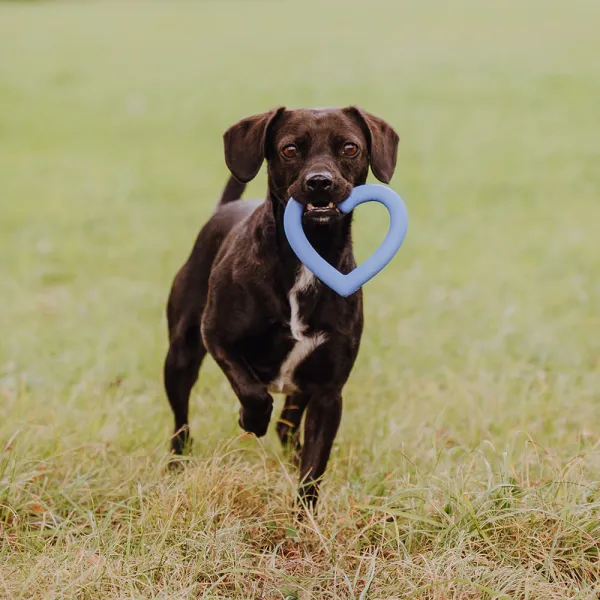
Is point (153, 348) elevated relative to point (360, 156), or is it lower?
lower

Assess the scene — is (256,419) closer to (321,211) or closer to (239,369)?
(239,369)

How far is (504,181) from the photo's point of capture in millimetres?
11820

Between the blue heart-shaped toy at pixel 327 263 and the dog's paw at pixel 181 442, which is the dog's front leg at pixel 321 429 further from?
the dog's paw at pixel 181 442

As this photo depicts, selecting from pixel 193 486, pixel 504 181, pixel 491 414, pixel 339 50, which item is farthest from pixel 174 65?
pixel 193 486

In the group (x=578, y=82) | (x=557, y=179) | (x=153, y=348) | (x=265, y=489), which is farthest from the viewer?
(x=578, y=82)

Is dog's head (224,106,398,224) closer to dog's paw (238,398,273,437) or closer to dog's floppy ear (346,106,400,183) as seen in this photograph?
dog's floppy ear (346,106,400,183)

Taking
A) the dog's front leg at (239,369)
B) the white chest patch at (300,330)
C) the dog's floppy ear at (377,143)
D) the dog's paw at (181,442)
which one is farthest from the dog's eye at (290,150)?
the dog's paw at (181,442)

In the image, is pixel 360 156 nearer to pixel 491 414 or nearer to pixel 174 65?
pixel 491 414

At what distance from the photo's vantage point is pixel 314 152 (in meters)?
3.63

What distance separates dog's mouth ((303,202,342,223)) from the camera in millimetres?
3527

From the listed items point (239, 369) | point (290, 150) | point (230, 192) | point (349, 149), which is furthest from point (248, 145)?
point (230, 192)

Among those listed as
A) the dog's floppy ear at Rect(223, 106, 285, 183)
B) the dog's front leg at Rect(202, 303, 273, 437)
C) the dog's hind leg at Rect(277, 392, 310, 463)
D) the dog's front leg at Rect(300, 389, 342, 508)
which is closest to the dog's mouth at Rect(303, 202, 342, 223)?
the dog's floppy ear at Rect(223, 106, 285, 183)

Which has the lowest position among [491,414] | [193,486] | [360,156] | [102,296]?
[102,296]

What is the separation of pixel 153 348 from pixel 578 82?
11294 millimetres
